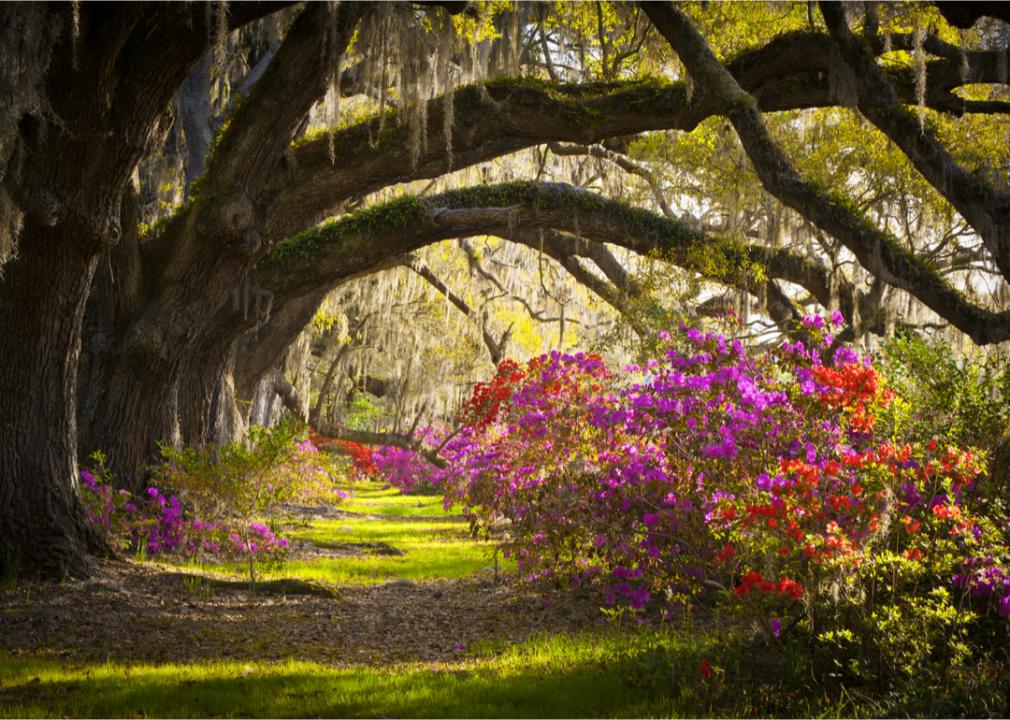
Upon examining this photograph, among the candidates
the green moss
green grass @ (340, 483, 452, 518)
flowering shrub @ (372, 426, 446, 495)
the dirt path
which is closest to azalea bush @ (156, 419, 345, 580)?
the dirt path

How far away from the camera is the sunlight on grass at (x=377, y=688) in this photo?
4195 mm

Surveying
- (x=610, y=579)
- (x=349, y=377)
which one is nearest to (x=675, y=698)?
(x=610, y=579)

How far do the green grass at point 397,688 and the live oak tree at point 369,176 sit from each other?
2719 mm

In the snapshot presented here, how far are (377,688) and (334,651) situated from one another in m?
1.11

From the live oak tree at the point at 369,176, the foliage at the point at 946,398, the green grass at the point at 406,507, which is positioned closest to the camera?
the foliage at the point at 946,398

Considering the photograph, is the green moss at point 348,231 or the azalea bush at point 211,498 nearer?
the azalea bush at point 211,498

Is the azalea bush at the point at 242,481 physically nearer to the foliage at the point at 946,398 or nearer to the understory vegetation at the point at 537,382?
the understory vegetation at the point at 537,382

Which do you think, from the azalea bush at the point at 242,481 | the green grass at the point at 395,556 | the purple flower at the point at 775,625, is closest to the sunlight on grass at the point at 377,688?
the purple flower at the point at 775,625

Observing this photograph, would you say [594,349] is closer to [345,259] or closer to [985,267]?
[345,259]

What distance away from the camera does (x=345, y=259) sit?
1033cm

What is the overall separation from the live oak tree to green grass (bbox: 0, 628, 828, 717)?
272 cm

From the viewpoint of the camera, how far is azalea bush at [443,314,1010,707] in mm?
4160

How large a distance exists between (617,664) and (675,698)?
68 centimetres

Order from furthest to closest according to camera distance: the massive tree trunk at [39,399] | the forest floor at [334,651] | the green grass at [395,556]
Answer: the green grass at [395,556] < the massive tree trunk at [39,399] < the forest floor at [334,651]
